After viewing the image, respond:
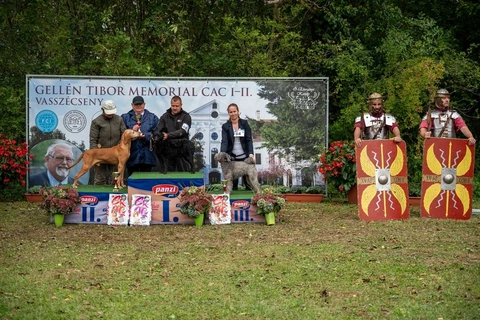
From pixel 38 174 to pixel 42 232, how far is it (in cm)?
423

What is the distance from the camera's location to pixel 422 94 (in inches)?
721

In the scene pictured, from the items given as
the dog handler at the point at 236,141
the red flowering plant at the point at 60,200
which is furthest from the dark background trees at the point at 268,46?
the red flowering plant at the point at 60,200

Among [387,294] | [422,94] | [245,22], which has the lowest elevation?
[387,294]

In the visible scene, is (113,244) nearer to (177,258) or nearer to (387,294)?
(177,258)

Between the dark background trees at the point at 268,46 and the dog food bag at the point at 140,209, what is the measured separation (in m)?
4.20

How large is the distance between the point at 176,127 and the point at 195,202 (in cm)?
264

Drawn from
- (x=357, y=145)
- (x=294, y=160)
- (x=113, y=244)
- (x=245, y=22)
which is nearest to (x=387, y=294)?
(x=113, y=244)

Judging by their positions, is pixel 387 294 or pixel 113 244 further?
pixel 113 244

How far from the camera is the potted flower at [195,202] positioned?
43.1 feet

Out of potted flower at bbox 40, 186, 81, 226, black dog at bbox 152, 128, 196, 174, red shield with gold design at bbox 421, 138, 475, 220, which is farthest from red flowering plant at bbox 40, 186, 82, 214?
red shield with gold design at bbox 421, 138, 475, 220

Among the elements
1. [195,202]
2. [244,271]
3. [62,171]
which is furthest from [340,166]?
[244,271]

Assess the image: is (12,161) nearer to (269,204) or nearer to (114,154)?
(114,154)

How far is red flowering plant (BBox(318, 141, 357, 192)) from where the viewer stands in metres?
16.2

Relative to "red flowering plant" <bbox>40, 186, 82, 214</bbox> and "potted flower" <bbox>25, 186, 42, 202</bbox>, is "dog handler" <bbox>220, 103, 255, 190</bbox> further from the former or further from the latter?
"potted flower" <bbox>25, 186, 42, 202</bbox>
